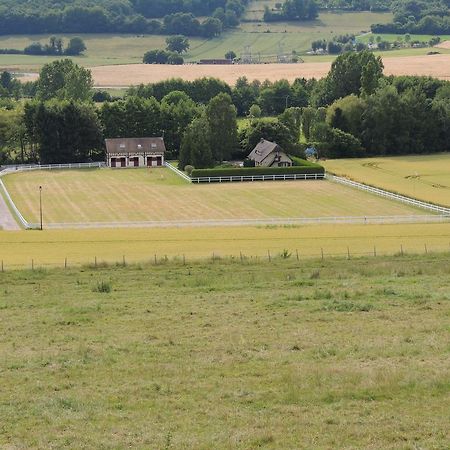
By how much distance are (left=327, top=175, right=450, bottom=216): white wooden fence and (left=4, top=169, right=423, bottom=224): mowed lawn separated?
2.78 ft

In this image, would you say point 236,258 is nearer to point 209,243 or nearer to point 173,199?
point 209,243

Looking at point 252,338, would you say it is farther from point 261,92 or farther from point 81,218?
point 261,92

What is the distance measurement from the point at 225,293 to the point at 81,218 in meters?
32.9

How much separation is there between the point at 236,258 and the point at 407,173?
49.3 m

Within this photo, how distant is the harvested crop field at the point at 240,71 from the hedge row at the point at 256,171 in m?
72.9

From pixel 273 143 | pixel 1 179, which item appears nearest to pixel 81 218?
pixel 1 179

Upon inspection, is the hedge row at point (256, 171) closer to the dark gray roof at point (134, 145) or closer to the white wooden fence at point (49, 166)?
the dark gray roof at point (134, 145)

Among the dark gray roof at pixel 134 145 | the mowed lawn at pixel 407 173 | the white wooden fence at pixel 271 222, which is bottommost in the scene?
the mowed lawn at pixel 407 173

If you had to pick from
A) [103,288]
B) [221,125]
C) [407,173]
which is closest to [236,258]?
[103,288]

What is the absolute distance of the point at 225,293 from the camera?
27594 millimetres

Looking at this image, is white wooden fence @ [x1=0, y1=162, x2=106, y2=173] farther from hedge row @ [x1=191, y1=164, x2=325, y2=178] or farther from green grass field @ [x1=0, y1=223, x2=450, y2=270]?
green grass field @ [x1=0, y1=223, x2=450, y2=270]

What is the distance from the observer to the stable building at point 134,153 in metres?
90.8

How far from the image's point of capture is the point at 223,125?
8931cm

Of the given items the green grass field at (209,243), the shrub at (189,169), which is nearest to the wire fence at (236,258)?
the green grass field at (209,243)
